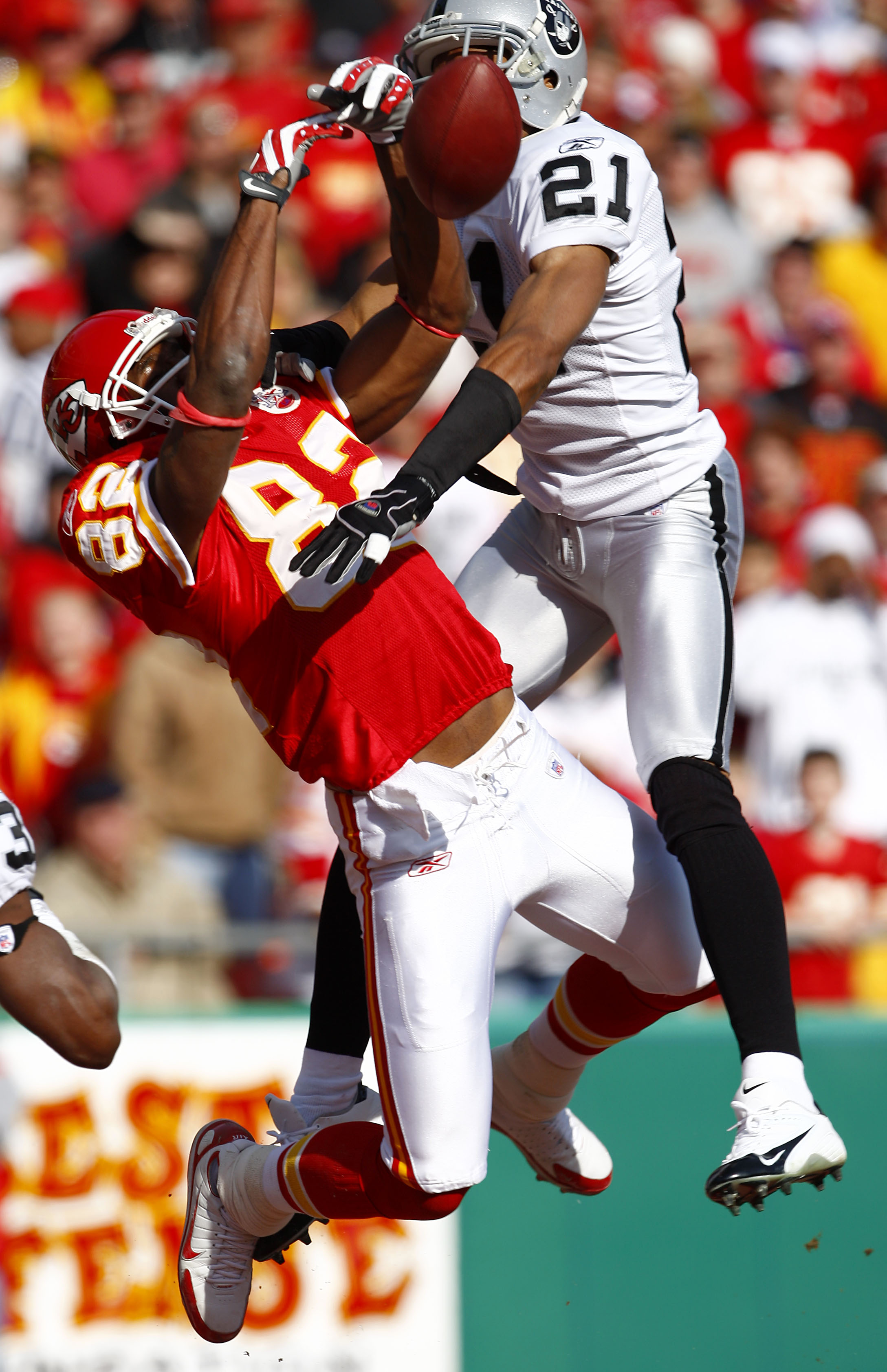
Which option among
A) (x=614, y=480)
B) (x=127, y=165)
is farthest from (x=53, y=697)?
(x=127, y=165)

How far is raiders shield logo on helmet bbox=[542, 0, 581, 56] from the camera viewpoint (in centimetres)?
380

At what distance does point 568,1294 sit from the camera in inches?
208

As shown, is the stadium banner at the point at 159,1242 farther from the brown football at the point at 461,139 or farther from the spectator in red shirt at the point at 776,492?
the spectator in red shirt at the point at 776,492

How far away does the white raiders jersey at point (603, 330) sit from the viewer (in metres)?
3.62

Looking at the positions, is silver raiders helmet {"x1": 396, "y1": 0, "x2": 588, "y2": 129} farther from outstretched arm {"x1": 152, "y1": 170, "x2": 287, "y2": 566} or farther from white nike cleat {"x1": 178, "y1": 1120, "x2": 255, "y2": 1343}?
white nike cleat {"x1": 178, "y1": 1120, "x2": 255, "y2": 1343}

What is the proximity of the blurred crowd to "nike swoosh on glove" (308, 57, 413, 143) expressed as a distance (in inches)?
112

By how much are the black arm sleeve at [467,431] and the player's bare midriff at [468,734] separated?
57 centimetres

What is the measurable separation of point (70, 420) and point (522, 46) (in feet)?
4.21

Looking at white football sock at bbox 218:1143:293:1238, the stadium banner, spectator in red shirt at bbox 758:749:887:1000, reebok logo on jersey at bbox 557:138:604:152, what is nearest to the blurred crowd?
spectator in red shirt at bbox 758:749:887:1000

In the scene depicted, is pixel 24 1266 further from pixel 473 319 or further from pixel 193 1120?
pixel 473 319

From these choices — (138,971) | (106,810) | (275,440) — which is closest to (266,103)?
(106,810)

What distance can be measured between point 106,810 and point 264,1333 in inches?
74.0

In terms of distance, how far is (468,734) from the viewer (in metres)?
3.65

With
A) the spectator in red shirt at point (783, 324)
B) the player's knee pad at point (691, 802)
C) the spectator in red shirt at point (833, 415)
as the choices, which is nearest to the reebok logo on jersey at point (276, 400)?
the player's knee pad at point (691, 802)
